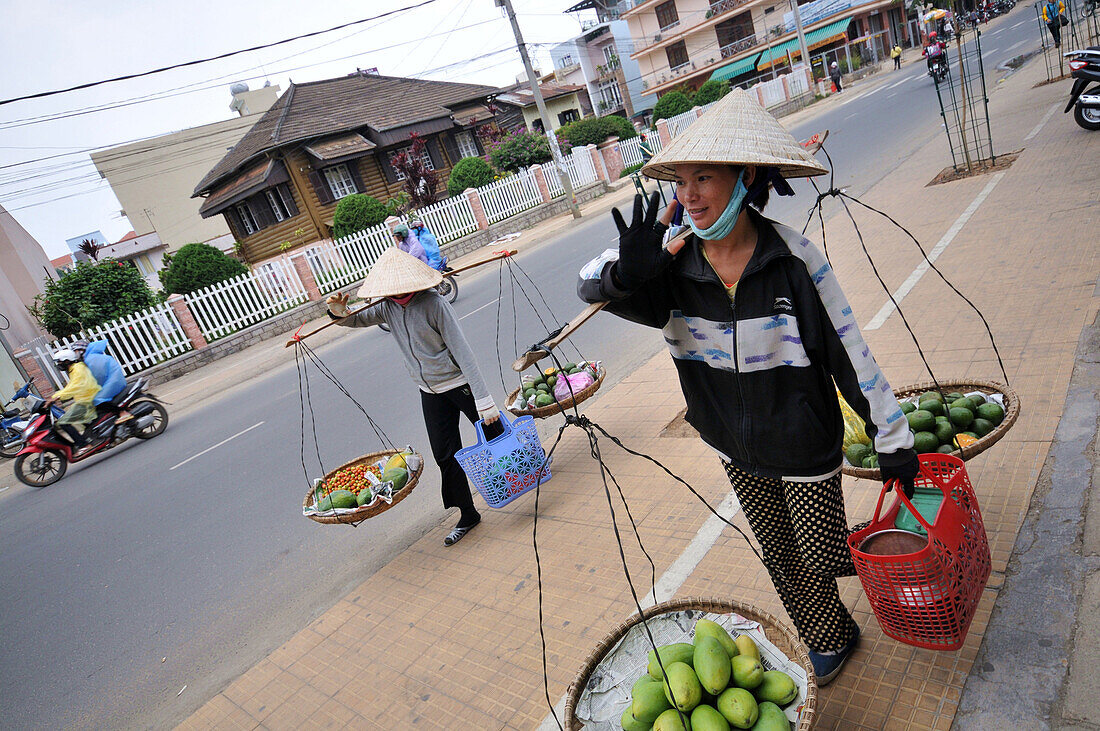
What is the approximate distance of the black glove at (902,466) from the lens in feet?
6.57

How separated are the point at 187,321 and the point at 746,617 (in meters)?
15.3

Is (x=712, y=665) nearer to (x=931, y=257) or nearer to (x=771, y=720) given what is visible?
(x=771, y=720)

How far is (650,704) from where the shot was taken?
192 centimetres

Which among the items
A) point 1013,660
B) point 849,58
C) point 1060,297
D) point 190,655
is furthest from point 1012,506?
point 849,58

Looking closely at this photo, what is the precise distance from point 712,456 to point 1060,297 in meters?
2.80

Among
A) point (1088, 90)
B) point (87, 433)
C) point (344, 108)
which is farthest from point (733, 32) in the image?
point (87, 433)

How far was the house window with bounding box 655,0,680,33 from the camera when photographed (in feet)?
149

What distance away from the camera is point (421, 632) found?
11.6 feet

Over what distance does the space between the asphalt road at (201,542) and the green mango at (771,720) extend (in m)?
3.16

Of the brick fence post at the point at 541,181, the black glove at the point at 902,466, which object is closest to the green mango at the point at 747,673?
the black glove at the point at 902,466

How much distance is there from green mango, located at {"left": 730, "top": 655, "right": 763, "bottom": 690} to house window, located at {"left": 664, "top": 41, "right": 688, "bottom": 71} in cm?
5064

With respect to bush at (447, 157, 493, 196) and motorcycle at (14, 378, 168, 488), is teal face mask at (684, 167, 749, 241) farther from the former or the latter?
bush at (447, 157, 493, 196)

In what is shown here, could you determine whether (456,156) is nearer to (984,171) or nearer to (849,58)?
(984,171)

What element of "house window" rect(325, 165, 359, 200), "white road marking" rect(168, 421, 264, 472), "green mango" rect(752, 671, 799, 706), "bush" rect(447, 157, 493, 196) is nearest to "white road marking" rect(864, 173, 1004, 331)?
"green mango" rect(752, 671, 799, 706)
